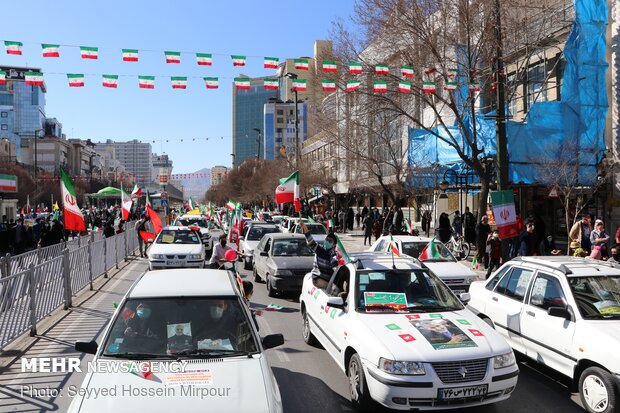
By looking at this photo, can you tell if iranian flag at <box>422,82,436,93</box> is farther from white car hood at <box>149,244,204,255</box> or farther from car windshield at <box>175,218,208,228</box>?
car windshield at <box>175,218,208,228</box>

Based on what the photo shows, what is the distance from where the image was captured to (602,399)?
5.54 metres

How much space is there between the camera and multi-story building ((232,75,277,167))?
190000mm

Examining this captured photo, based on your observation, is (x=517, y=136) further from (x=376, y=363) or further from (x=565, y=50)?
(x=376, y=363)

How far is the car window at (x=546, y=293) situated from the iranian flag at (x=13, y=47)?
1415 cm

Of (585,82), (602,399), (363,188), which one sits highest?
(585,82)

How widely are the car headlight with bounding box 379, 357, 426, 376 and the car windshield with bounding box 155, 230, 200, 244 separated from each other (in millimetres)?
13653

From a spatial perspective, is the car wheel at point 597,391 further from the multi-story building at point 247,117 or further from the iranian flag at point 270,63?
the multi-story building at point 247,117

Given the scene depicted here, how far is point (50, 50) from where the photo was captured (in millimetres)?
14750

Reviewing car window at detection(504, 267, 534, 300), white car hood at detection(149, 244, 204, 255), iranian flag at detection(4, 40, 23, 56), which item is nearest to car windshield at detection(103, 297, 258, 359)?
car window at detection(504, 267, 534, 300)

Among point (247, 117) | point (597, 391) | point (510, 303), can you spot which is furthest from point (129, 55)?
point (247, 117)

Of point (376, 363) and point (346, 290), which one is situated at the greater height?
point (346, 290)

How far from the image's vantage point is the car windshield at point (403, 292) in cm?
670

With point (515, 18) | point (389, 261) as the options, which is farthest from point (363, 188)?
point (389, 261)

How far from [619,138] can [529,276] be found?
599 inches
